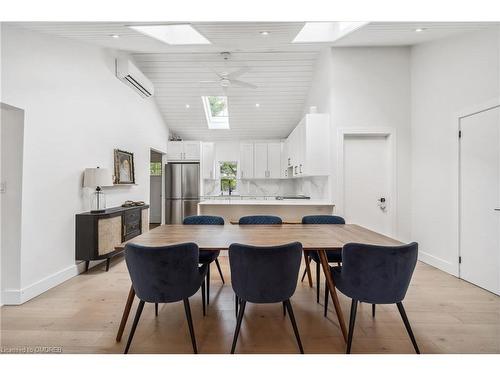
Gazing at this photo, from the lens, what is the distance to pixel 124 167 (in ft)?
13.6

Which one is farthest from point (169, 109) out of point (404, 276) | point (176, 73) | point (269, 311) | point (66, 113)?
point (404, 276)

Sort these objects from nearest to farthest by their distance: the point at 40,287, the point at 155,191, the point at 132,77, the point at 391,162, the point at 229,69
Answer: the point at 40,287 < the point at 391,162 < the point at 132,77 < the point at 229,69 < the point at 155,191

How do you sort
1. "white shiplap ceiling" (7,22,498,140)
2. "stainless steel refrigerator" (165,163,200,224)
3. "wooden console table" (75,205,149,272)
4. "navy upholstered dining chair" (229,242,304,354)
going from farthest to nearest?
"stainless steel refrigerator" (165,163,200,224) < "wooden console table" (75,205,149,272) < "white shiplap ceiling" (7,22,498,140) < "navy upholstered dining chair" (229,242,304,354)

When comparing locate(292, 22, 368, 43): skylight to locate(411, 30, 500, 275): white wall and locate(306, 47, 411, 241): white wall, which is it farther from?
locate(411, 30, 500, 275): white wall

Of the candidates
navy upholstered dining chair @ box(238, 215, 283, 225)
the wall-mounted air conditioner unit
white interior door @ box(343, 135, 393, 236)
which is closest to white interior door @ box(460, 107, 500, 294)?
white interior door @ box(343, 135, 393, 236)

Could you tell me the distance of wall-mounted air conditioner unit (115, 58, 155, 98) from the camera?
3.86m

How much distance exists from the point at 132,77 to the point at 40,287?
10.8 feet

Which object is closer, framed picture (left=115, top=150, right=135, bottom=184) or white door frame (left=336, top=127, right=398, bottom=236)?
white door frame (left=336, top=127, right=398, bottom=236)

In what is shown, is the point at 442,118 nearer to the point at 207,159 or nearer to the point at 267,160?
the point at 267,160

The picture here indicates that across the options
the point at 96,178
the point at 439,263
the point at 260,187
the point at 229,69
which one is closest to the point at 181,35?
the point at 229,69

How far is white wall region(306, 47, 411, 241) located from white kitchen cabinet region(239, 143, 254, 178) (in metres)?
3.13

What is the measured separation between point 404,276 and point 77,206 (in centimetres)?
360
